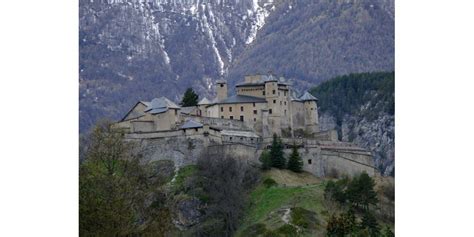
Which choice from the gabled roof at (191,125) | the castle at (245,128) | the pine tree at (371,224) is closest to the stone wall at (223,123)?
the castle at (245,128)

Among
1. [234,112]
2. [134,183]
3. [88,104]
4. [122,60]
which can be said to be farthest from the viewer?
[122,60]

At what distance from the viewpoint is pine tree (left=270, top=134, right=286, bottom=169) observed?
6134 centimetres

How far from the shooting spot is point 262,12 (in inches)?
5920

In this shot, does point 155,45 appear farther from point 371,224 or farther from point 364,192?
point 371,224

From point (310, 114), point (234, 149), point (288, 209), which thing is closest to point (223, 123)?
point (234, 149)

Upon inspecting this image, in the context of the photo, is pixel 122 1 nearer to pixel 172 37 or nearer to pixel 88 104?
pixel 172 37

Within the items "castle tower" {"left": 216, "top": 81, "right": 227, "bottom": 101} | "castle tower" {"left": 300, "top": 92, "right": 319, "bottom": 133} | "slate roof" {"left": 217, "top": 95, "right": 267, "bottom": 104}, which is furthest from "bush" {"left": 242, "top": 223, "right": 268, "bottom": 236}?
"castle tower" {"left": 216, "top": 81, "right": 227, "bottom": 101}

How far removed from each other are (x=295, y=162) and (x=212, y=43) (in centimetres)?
8045

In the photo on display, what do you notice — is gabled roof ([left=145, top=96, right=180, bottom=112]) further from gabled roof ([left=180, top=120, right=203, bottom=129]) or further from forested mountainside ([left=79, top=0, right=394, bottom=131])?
forested mountainside ([left=79, top=0, right=394, bottom=131])

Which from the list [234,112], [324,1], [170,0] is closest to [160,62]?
[170,0]

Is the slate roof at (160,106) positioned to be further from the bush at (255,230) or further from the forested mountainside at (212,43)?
the forested mountainside at (212,43)

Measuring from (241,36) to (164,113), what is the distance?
84.6 metres

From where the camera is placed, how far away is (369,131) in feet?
350

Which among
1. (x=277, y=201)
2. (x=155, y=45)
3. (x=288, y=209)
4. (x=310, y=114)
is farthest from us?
(x=155, y=45)
